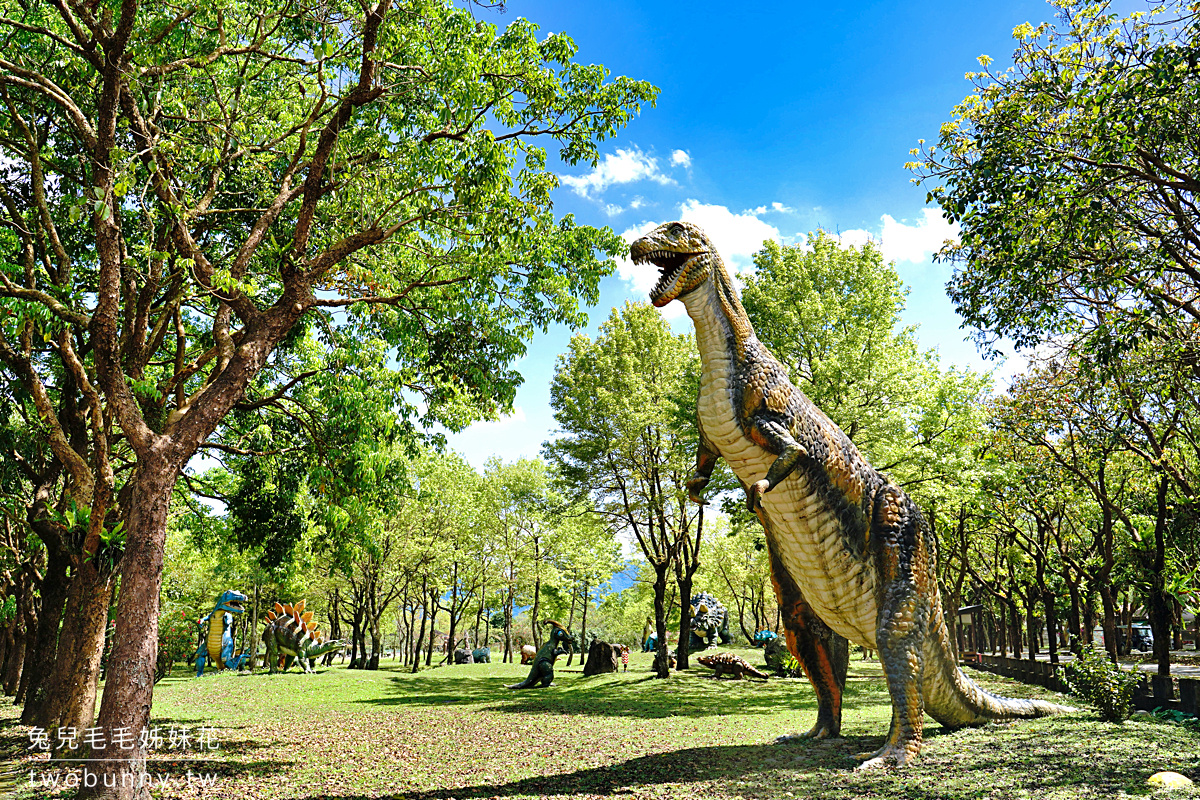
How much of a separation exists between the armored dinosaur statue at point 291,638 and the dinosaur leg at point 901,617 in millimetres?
25536

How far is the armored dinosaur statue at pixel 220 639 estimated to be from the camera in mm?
27016

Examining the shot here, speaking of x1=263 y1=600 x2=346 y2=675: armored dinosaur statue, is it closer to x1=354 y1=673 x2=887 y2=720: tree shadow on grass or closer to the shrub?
x1=354 y1=673 x2=887 y2=720: tree shadow on grass

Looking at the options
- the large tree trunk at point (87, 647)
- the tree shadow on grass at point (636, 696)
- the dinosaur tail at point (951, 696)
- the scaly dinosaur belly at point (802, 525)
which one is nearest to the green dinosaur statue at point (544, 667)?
the tree shadow on grass at point (636, 696)

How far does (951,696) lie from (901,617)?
5.34ft

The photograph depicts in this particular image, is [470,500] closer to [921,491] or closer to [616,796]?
[921,491]

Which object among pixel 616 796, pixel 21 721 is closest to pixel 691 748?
pixel 616 796

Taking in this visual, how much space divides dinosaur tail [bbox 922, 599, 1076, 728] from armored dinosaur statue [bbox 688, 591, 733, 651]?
25.8 meters

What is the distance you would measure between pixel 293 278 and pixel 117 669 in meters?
4.33

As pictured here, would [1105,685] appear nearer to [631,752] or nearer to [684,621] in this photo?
[631,752]

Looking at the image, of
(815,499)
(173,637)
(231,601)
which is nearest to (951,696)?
(815,499)

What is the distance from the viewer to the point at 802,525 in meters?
7.34

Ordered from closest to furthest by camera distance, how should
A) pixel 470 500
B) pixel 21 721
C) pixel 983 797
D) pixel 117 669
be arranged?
pixel 983 797 → pixel 117 669 → pixel 21 721 → pixel 470 500

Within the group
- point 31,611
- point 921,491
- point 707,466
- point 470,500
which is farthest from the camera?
point 470,500

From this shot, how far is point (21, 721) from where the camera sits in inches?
499
